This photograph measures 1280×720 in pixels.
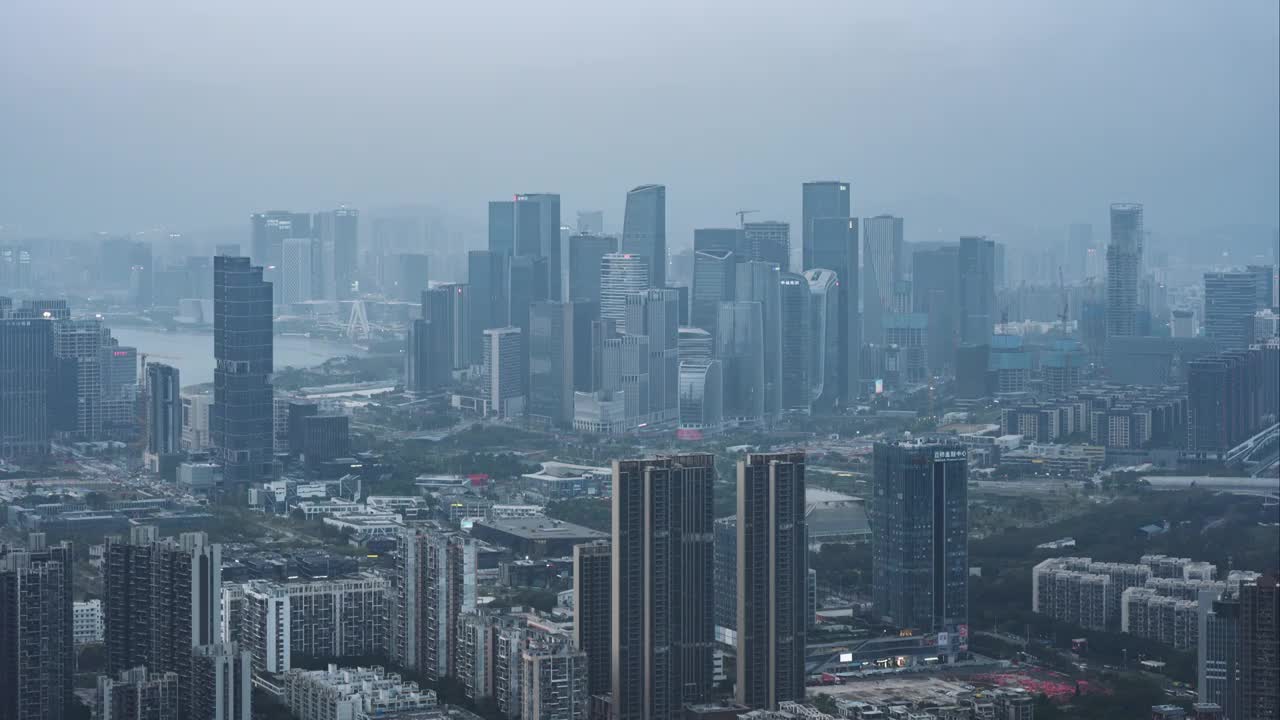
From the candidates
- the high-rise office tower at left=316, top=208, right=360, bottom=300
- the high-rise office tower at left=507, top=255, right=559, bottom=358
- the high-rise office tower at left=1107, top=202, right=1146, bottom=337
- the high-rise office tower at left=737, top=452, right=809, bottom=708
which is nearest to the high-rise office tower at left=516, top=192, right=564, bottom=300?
the high-rise office tower at left=507, top=255, right=559, bottom=358

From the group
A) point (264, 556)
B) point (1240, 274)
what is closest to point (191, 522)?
point (264, 556)

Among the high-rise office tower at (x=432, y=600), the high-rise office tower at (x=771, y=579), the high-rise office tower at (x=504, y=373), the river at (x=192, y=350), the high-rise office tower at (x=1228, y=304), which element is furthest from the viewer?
the high-rise office tower at (x=1228, y=304)

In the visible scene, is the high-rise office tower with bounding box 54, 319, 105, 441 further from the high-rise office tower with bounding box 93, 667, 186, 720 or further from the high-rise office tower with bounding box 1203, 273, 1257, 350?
the high-rise office tower with bounding box 1203, 273, 1257, 350

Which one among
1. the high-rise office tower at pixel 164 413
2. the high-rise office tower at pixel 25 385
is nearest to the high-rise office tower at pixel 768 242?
the high-rise office tower at pixel 164 413

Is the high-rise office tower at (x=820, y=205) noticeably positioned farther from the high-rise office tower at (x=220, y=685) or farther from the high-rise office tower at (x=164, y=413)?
the high-rise office tower at (x=220, y=685)

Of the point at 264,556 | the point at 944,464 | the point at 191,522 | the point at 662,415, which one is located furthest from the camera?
the point at 662,415

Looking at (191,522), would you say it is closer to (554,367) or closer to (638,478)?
(638,478)
